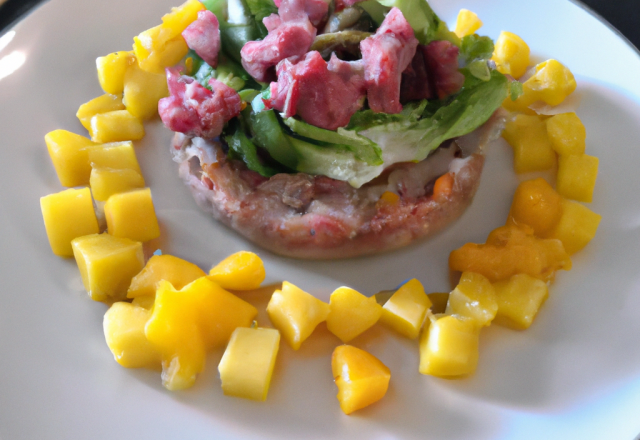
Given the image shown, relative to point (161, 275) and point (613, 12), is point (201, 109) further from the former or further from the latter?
point (613, 12)

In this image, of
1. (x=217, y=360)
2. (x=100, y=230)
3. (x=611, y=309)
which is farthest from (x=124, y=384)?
(x=611, y=309)

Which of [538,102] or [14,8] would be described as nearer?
[538,102]

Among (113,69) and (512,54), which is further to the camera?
(512,54)

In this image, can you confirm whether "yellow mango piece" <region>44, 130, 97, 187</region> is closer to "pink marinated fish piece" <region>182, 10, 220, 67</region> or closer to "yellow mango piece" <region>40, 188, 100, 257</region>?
"yellow mango piece" <region>40, 188, 100, 257</region>

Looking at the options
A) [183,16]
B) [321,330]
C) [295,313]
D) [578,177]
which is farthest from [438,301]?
[183,16]

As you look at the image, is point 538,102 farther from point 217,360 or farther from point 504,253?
point 217,360

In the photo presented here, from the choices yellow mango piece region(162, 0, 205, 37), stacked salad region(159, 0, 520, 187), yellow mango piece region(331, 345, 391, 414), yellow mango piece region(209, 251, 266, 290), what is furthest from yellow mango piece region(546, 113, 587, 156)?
yellow mango piece region(162, 0, 205, 37)

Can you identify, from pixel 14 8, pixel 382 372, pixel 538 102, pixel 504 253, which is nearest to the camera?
pixel 382 372
